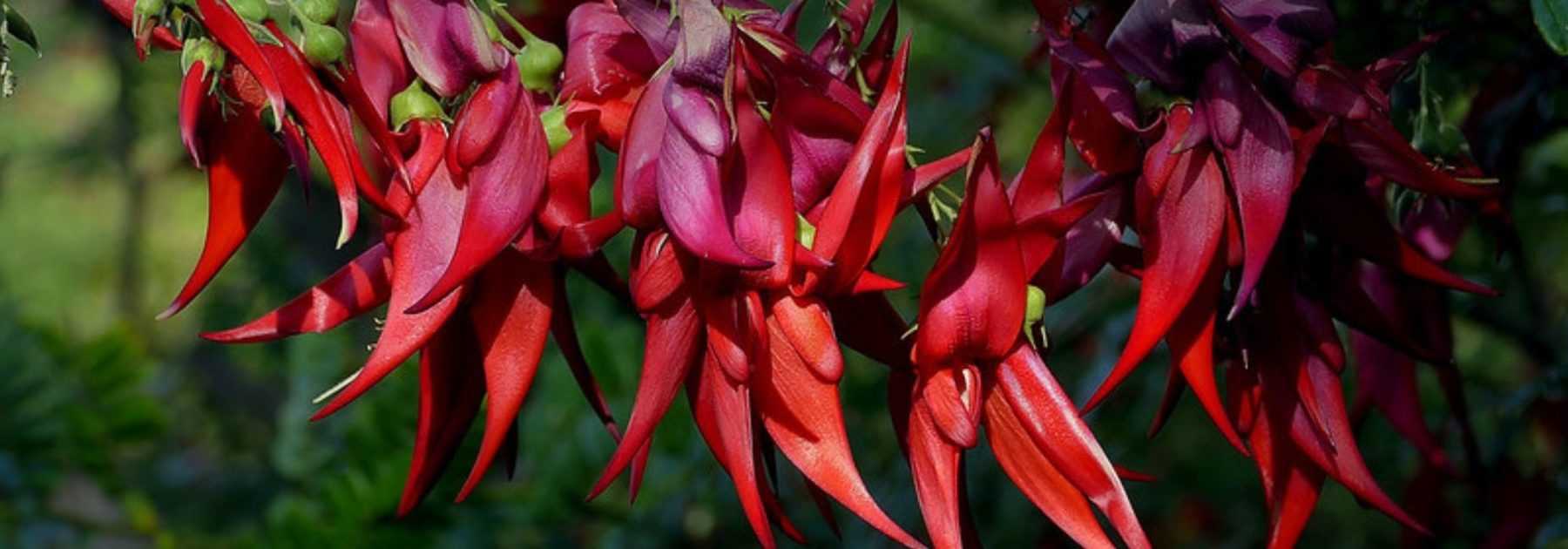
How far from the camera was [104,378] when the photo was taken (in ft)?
6.34

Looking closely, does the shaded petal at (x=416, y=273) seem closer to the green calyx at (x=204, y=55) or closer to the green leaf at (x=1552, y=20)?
the green calyx at (x=204, y=55)

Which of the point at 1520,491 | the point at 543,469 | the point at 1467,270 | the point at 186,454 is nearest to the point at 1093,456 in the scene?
the point at 1520,491

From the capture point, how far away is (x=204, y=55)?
62 centimetres

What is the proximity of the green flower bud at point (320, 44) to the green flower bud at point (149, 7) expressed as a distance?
1.9 inches

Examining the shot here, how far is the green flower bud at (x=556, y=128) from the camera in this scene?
66 cm

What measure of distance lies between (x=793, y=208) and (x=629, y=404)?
1.05 m

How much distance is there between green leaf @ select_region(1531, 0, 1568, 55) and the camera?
70 centimetres

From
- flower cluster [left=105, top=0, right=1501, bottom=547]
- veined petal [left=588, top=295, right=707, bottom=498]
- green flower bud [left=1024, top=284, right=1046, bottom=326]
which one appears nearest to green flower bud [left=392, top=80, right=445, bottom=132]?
flower cluster [left=105, top=0, right=1501, bottom=547]

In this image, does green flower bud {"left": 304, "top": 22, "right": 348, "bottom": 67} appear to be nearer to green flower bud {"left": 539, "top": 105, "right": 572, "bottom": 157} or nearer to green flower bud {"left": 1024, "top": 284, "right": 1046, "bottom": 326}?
green flower bud {"left": 539, "top": 105, "right": 572, "bottom": 157}

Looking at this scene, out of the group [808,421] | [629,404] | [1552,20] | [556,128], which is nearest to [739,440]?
[808,421]

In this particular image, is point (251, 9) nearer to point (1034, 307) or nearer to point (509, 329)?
point (509, 329)

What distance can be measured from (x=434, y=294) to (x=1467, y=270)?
A: 100 centimetres

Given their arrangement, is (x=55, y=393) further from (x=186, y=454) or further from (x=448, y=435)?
(x=448, y=435)

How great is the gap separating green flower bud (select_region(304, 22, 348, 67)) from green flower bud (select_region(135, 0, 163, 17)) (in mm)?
48
